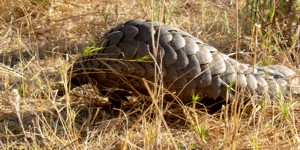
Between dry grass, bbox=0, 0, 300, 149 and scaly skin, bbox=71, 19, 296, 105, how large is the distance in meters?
0.08

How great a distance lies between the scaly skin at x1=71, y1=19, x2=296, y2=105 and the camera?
1.94m

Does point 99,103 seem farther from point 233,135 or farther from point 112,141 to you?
point 233,135

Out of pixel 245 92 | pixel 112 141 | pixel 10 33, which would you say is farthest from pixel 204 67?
pixel 10 33

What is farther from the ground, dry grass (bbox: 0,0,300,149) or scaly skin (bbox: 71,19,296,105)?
scaly skin (bbox: 71,19,296,105)

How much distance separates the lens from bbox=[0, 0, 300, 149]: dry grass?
68.1 inches

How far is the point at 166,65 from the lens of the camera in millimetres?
1939

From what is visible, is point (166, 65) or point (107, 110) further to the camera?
point (107, 110)

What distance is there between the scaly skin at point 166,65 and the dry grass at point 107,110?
0.08m

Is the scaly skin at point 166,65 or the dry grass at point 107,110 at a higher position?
the scaly skin at point 166,65

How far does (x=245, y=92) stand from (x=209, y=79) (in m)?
0.16

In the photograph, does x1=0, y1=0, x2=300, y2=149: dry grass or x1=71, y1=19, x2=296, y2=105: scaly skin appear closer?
x1=0, y1=0, x2=300, y2=149: dry grass

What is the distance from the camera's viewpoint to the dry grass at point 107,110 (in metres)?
1.73

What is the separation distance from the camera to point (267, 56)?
2.51 m

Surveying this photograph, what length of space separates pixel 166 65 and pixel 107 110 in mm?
338
